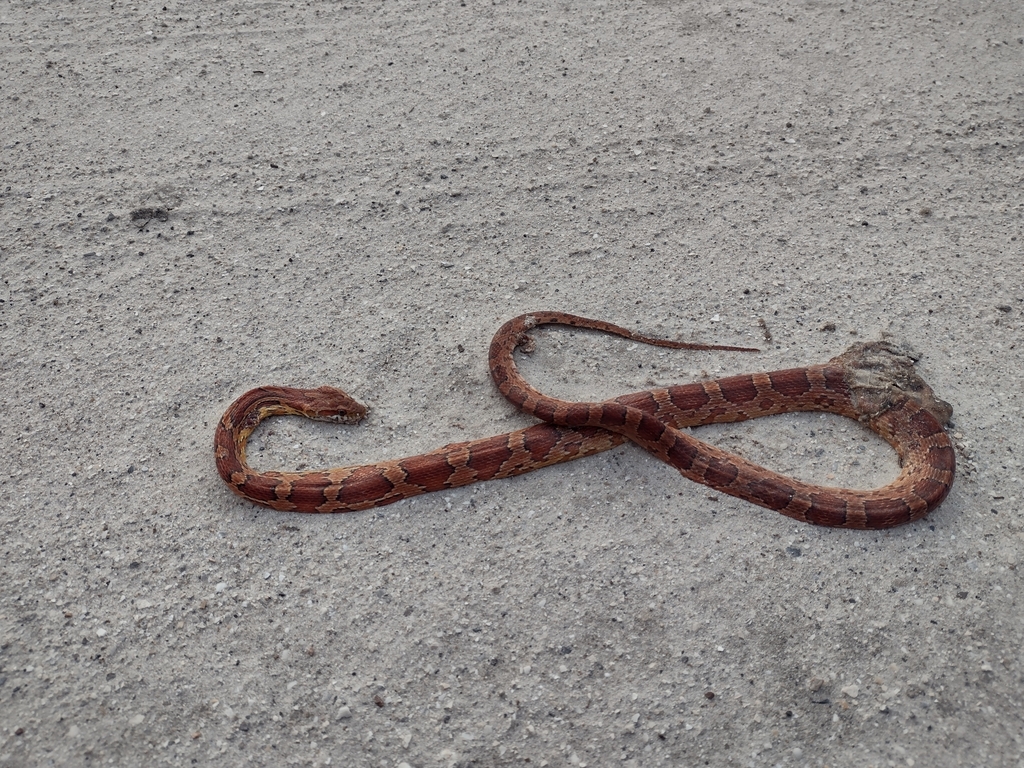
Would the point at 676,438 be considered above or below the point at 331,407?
below

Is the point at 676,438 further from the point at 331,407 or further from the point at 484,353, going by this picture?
the point at 331,407

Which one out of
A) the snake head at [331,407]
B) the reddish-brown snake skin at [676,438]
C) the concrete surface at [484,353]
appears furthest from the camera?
the snake head at [331,407]

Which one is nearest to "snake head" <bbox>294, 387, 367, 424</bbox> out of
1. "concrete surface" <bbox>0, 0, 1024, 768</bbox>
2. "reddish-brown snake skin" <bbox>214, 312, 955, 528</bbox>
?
"reddish-brown snake skin" <bbox>214, 312, 955, 528</bbox>

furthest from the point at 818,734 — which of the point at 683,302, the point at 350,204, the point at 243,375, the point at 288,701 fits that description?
the point at 350,204

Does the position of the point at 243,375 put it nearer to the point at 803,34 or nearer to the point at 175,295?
the point at 175,295

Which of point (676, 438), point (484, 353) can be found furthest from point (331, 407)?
point (676, 438)

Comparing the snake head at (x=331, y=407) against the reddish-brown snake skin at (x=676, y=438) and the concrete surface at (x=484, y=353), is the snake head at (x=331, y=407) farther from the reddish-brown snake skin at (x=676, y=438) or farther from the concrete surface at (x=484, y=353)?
the concrete surface at (x=484, y=353)

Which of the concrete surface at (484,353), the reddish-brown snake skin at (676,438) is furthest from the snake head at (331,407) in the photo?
the concrete surface at (484,353)

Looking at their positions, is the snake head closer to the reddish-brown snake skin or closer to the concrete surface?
the reddish-brown snake skin
